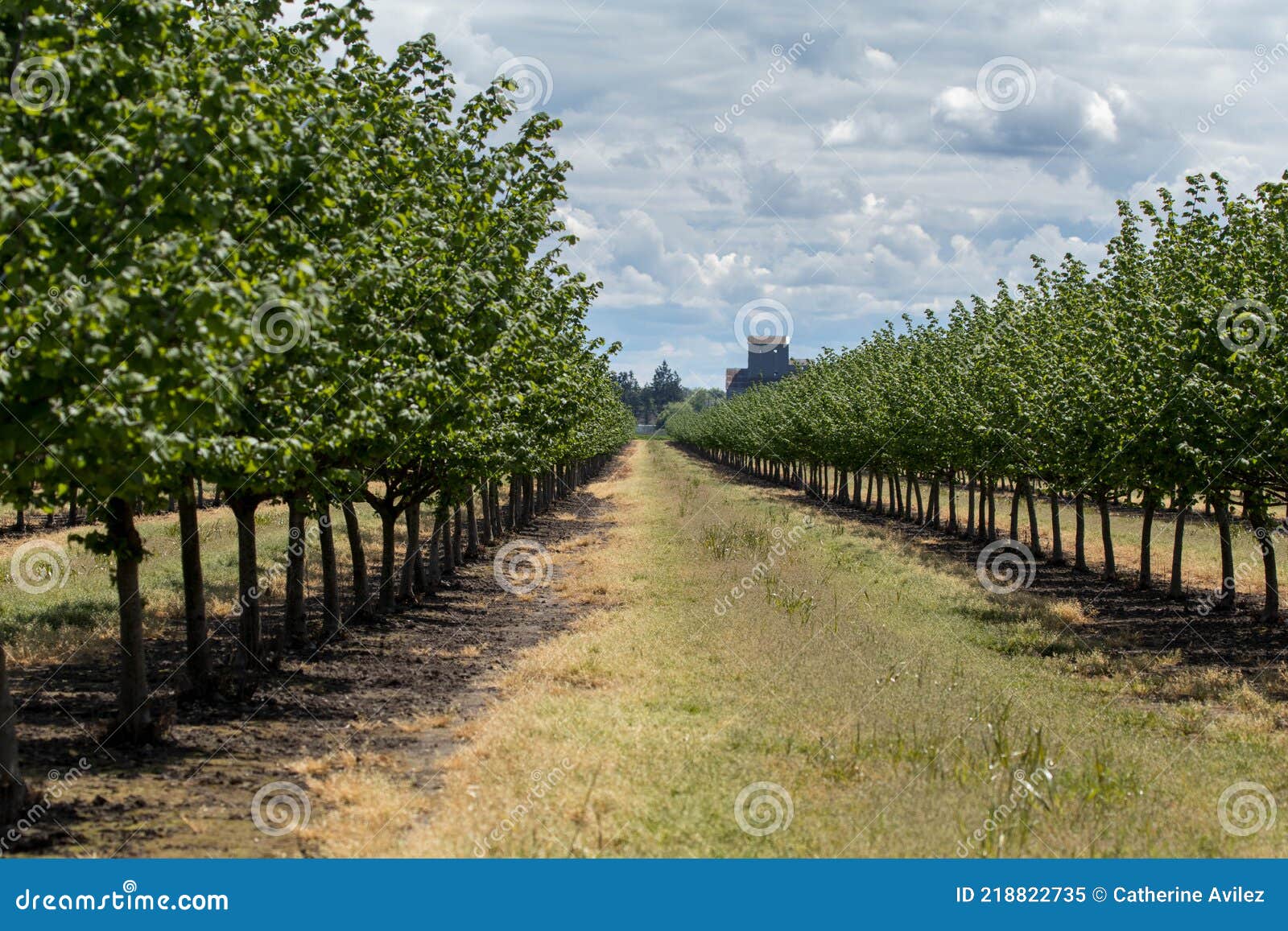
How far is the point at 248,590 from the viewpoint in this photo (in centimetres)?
1539

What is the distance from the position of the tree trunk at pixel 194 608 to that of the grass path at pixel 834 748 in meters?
3.99

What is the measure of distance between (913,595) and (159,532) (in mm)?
28885

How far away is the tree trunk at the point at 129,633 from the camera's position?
11773 millimetres

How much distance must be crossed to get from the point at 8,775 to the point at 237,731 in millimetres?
3804

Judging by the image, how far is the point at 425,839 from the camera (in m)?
9.20

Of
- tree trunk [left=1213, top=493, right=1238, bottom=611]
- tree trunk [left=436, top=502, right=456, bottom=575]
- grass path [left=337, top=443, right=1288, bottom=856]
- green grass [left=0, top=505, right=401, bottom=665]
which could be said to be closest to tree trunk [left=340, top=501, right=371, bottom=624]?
green grass [left=0, top=505, right=401, bottom=665]

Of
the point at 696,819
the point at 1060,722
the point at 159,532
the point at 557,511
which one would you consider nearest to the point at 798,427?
the point at 557,511

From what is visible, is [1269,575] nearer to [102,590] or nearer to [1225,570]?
[1225,570]

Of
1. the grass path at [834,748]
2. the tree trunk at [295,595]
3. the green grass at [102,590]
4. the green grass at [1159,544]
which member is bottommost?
the green grass at [1159,544]

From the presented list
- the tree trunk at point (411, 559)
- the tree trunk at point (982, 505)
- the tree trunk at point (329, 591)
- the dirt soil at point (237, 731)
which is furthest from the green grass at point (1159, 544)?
the tree trunk at point (329, 591)

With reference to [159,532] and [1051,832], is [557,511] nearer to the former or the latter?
[159,532]

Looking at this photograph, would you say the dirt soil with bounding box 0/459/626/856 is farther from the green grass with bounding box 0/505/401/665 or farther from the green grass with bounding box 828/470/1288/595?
the green grass with bounding box 828/470/1288/595

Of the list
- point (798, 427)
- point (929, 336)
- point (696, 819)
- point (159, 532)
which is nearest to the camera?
point (696, 819)

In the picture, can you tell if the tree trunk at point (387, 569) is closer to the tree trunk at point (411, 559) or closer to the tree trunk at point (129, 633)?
the tree trunk at point (411, 559)
